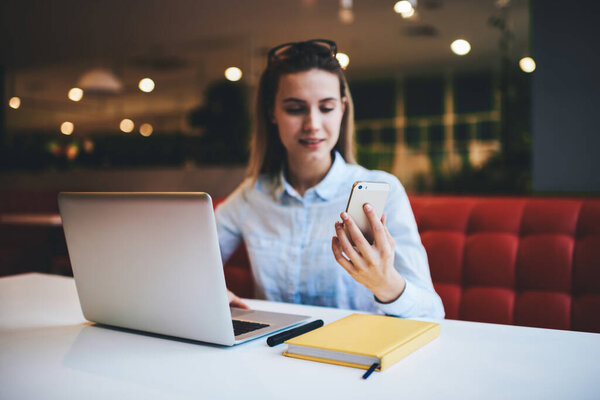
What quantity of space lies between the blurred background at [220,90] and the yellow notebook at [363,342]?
1.65m

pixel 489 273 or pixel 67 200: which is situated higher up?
pixel 67 200

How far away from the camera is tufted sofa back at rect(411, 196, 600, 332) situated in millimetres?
1477

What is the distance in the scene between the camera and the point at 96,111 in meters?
8.59

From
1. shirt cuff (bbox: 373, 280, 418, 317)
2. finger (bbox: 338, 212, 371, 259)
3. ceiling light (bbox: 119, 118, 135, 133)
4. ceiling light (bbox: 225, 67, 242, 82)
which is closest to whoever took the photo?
finger (bbox: 338, 212, 371, 259)

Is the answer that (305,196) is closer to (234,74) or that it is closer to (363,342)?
(363,342)

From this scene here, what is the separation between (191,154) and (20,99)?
4152mm

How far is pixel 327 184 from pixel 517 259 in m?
0.66

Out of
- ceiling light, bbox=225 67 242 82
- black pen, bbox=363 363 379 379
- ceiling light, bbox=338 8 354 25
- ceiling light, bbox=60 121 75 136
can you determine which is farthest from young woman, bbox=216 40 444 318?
ceiling light, bbox=60 121 75 136

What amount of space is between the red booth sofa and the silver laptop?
34.5 inches

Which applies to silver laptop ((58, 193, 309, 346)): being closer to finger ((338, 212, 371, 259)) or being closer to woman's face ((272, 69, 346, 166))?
finger ((338, 212, 371, 259))

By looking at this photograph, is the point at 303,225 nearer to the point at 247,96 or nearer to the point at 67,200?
the point at 67,200

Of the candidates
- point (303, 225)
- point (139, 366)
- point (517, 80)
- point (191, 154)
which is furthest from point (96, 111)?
point (139, 366)

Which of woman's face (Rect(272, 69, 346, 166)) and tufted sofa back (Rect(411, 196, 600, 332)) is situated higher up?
woman's face (Rect(272, 69, 346, 166))

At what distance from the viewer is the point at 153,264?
0.83 metres
